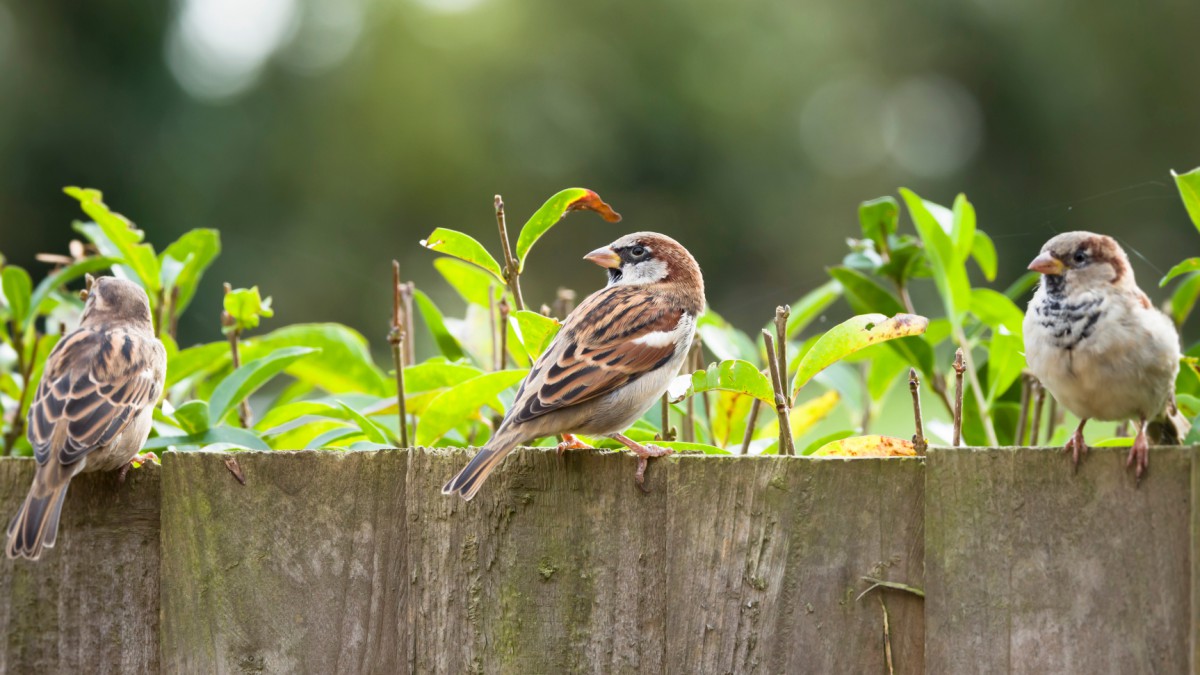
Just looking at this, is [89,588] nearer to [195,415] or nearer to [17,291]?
[195,415]

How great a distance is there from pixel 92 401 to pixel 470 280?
1.00 m

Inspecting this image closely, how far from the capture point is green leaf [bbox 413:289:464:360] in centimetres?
288

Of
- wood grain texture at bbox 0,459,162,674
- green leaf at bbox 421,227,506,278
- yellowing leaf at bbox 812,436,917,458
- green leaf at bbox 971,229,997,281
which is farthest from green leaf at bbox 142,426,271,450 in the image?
green leaf at bbox 971,229,997,281

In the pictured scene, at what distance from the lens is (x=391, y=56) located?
17.2m

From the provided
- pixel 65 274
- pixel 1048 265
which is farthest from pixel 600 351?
pixel 65 274

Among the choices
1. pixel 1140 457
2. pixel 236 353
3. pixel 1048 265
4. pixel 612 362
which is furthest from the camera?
pixel 236 353

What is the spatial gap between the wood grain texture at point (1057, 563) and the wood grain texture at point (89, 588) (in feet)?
4.58

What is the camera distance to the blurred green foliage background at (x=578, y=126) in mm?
13594

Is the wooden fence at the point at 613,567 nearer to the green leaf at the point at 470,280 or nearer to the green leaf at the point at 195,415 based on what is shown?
the green leaf at the point at 195,415

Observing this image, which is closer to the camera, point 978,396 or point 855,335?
point 855,335

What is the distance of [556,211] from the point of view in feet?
8.21

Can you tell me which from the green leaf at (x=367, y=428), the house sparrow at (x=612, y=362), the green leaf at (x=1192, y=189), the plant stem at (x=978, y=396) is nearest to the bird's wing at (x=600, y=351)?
the house sparrow at (x=612, y=362)

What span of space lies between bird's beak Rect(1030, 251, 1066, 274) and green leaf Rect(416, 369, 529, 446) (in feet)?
3.35

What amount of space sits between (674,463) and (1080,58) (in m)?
14.6
